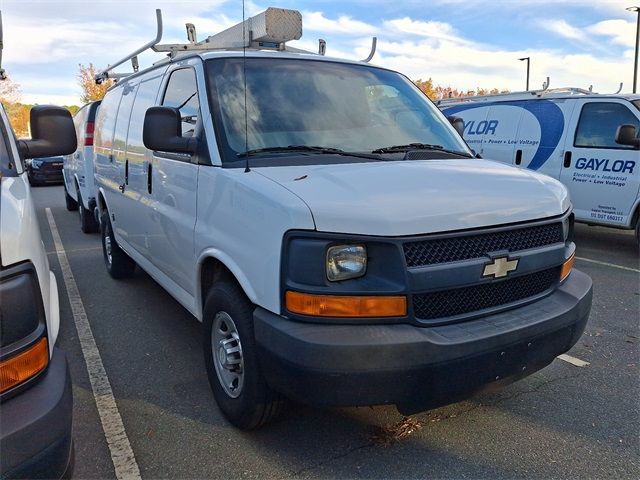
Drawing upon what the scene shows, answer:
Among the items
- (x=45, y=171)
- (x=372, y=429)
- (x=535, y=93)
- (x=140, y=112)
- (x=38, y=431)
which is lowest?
(x=45, y=171)

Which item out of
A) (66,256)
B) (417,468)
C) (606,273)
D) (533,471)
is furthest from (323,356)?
(66,256)

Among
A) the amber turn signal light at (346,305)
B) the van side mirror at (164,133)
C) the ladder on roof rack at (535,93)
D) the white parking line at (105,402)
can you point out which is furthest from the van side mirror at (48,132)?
the ladder on roof rack at (535,93)

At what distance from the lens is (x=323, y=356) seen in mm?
2168

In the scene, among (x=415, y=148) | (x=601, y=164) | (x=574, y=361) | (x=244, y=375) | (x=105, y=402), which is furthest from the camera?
(x=601, y=164)

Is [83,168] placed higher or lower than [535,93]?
lower

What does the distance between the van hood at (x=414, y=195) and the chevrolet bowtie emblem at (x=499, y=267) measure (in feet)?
0.61

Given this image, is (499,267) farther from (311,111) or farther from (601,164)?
(601,164)

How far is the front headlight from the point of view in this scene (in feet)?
7.41

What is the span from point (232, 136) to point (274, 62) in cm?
77

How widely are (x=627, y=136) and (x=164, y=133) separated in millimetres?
6076

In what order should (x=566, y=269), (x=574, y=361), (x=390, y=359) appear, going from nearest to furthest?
1. (x=390, y=359)
2. (x=566, y=269)
3. (x=574, y=361)

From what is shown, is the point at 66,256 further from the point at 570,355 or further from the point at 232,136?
the point at 570,355

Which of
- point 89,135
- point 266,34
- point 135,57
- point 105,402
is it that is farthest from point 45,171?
point 105,402

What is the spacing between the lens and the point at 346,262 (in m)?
2.27
